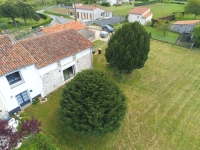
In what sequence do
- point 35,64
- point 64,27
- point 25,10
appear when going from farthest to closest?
point 25,10, point 64,27, point 35,64

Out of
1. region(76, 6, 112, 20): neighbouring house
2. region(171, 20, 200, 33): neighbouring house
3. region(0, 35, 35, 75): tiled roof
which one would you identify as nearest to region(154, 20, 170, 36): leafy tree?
region(171, 20, 200, 33): neighbouring house

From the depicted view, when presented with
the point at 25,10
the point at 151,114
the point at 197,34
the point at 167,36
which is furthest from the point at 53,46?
the point at 25,10

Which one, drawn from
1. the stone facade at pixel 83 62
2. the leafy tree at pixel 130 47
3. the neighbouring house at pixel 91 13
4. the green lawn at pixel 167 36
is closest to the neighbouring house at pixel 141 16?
the green lawn at pixel 167 36

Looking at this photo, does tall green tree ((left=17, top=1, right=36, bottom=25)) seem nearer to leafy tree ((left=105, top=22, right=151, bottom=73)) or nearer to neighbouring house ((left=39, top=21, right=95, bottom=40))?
neighbouring house ((left=39, top=21, right=95, bottom=40))

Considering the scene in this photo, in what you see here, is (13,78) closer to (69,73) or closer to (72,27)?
(69,73)

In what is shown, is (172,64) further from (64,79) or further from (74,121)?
(74,121)

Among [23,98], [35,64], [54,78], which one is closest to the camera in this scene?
[35,64]

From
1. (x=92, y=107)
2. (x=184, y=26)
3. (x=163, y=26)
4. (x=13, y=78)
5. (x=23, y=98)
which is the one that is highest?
(x=163, y=26)

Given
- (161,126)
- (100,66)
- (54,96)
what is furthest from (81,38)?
(161,126)
